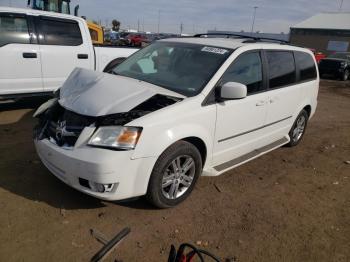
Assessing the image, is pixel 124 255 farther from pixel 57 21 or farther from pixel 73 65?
pixel 57 21

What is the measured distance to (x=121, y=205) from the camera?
3.50 metres

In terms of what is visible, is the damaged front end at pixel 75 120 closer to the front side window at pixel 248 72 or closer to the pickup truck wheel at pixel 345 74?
the front side window at pixel 248 72

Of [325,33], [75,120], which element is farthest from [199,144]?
[325,33]

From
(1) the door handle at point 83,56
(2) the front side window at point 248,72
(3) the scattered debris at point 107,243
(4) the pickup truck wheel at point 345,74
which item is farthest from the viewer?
(4) the pickup truck wheel at point 345,74

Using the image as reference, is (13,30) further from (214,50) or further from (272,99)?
(272,99)

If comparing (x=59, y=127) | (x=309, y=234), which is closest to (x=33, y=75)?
(x=59, y=127)

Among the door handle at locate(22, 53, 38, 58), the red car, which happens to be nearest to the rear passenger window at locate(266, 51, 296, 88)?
the door handle at locate(22, 53, 38, 58)

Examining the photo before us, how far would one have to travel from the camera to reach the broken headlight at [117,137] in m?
2.92

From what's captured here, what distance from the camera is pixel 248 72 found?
409 cm

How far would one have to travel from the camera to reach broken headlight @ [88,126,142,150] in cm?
292

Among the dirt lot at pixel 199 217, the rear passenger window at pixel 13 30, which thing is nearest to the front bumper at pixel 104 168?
the dirt lot at pixel 199 217

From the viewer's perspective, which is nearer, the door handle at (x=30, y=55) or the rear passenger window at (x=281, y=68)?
the rear passenger window at (x=281, y=68)

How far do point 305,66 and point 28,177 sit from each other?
451cm

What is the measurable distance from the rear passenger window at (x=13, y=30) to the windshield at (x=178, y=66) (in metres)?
2.89
